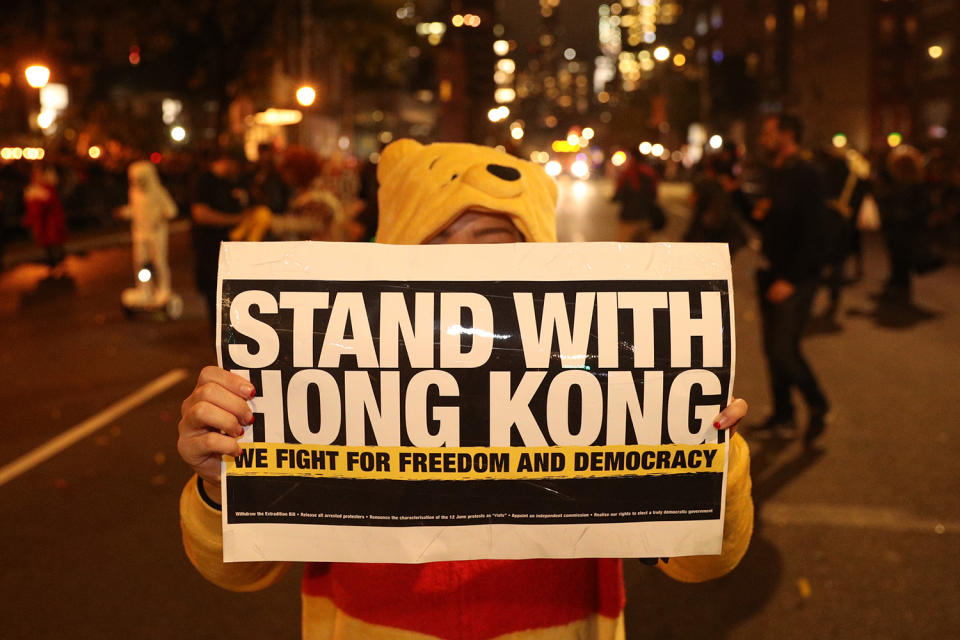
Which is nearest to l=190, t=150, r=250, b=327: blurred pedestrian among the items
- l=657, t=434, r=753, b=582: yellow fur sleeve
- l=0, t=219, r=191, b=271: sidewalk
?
l=657, t=434, r=753, b=582: yellow fur sleeve

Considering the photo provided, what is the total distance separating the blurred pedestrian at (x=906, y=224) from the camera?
43.3 feet

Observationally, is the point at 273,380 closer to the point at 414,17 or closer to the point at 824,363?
the point at 824,363

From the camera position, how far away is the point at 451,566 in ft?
5.93

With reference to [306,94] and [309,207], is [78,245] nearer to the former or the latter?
[306,94]

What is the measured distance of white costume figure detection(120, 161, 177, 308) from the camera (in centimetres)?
1225

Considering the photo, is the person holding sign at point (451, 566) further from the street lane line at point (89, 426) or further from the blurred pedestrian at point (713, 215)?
the blurred pedestrian at point (713, 215)

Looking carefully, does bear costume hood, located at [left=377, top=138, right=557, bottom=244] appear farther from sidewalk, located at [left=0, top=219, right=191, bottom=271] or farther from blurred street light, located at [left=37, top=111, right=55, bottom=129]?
blurred street light, located at [left=37, top=111, right=55, bottom=129]

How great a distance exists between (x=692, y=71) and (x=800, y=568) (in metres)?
78.1

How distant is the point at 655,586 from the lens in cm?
449

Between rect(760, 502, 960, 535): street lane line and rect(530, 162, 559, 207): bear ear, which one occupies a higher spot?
rect(530, 162, 559, 207): bear ear

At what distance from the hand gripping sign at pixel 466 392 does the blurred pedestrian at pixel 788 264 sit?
198 inches

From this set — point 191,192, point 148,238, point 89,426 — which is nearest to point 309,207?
point 148,238

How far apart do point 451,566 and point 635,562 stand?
3.28 m

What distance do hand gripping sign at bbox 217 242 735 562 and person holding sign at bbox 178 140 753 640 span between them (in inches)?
2.5
